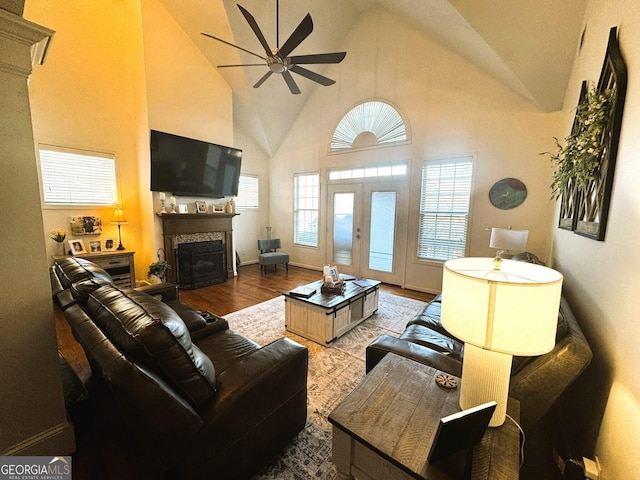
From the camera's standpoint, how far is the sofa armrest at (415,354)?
1.51m

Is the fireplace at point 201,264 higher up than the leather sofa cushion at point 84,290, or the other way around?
the leather sofa cushion at point 84,290

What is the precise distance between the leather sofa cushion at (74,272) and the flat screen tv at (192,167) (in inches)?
89.8

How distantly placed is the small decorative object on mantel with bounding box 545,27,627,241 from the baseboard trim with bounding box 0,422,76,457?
315 centimetres

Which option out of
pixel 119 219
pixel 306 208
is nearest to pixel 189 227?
pixel 119 219

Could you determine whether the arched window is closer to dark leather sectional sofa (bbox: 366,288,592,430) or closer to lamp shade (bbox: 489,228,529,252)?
lamp shade (bbox: 489,228,529,252)

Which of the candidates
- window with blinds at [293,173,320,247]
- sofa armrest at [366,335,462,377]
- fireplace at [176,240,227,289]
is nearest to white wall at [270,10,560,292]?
window with blinds at [293,173,320,247]

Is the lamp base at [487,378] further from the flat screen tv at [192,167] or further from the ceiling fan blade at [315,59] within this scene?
the flat screen tv at [192,167]

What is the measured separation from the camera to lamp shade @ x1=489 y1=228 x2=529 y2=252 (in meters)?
3.28

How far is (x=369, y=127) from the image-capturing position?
502 cm

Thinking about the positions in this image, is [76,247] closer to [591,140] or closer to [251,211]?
[251,211]

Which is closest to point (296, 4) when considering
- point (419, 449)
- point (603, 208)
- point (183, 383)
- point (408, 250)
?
point (408, 250)

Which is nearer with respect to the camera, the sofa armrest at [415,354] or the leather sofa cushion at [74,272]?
the sofa armrest at [415,354]

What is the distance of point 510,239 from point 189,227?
16.2 ft

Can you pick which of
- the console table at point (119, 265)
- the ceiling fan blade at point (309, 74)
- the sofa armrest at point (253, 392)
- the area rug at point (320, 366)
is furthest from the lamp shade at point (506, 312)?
the console table at point (119, 265)
